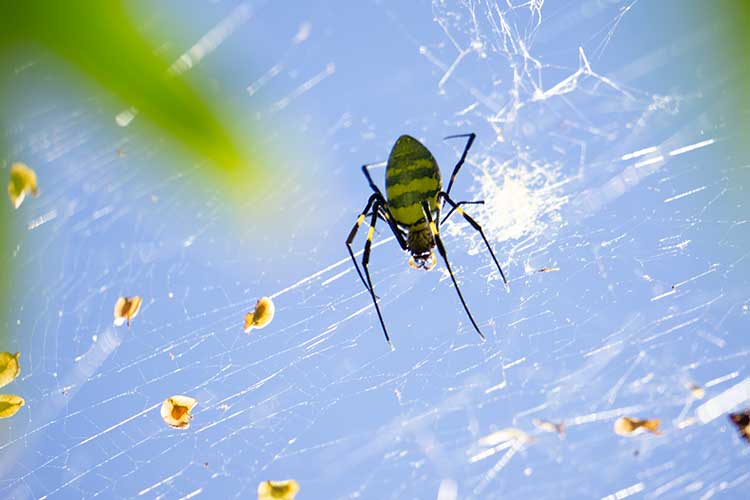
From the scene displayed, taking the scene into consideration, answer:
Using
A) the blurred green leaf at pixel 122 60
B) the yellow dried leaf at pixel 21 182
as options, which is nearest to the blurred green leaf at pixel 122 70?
the blurred green leaf at pixel 122 60

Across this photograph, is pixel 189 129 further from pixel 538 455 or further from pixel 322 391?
pixel 538 455

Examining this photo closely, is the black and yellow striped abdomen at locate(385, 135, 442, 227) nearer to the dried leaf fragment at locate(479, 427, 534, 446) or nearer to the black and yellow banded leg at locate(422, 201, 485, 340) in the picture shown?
the black and yellow banded leg at locate(422, 201, 485, 340)

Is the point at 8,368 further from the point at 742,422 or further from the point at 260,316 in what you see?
the point at 742,422

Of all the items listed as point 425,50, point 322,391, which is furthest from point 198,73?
point 425,50

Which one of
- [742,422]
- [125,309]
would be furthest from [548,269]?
[125,309]

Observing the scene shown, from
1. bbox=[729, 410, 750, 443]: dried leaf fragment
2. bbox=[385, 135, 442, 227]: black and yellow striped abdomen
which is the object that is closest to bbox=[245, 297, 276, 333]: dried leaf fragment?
bbox=[385, 135, 442, 227]: black and yellow striped abdomen
